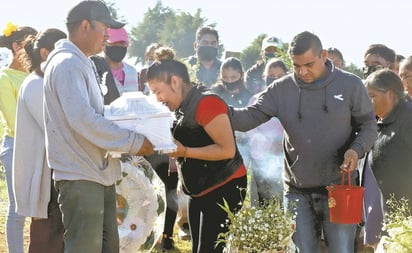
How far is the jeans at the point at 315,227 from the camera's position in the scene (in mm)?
6359

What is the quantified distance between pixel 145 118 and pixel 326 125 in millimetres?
1589

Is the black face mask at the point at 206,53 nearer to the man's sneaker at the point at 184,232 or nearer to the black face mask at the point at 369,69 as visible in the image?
the man's sneaker at the point at 184,232

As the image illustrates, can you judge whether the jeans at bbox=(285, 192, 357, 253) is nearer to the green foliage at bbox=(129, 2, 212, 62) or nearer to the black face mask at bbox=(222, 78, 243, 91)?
the black face mask at bbox=(222, 78, 243, 91)

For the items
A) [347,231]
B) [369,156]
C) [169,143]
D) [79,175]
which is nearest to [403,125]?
[369,156]

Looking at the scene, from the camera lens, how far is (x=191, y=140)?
19.9ft

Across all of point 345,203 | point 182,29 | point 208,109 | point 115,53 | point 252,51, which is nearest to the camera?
point 345,203

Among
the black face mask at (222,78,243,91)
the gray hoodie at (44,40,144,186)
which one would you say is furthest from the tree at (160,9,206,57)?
the gray hoodie at (44,40,144,186)

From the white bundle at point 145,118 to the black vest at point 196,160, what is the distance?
67 centimetres

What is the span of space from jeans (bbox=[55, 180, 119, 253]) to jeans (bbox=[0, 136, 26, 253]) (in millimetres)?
1726

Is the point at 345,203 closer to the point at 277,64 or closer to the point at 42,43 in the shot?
the point at 42,43

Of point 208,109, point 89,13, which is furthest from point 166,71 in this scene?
point 89,13

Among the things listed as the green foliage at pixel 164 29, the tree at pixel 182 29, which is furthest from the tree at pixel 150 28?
the tree at pixel 182 29

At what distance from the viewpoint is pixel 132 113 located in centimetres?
529

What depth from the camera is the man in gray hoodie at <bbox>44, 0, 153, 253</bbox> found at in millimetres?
5145
